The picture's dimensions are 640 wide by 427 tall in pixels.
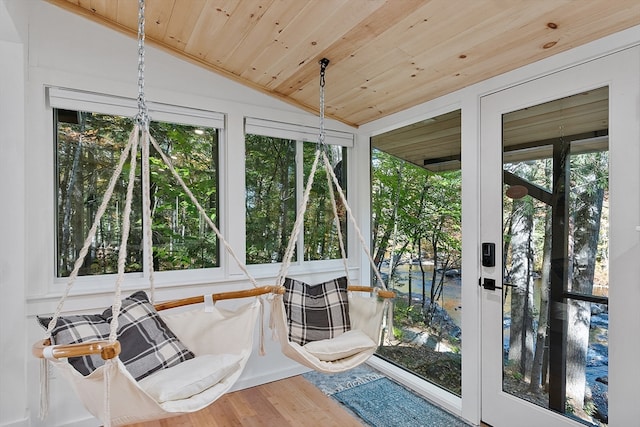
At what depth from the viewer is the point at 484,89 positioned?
223cm

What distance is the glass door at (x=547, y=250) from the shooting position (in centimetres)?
177

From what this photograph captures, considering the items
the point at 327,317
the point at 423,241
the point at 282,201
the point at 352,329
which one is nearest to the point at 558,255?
the point at 423,241

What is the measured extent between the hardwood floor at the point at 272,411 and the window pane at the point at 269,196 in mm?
993

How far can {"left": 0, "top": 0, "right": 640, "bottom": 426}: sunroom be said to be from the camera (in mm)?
1727

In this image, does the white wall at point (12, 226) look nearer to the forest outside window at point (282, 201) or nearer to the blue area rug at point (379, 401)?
the forest outside window at point (282, 201)

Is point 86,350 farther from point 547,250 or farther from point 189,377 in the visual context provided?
point 547,250

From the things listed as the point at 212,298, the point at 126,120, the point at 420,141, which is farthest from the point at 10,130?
the point at 420,141

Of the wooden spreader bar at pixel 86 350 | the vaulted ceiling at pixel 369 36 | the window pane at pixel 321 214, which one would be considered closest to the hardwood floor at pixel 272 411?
the window pane at pixel 321 214

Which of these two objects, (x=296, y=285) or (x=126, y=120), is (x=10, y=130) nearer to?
(x=126, y=120)

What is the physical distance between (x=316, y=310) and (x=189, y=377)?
3.07 ft

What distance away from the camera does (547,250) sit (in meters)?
1.96

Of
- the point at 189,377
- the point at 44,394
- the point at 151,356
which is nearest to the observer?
the point at 44,394

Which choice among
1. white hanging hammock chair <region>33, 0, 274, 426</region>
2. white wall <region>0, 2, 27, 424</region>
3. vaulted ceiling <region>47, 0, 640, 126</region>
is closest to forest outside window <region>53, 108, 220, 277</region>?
white wall <region>0, 2, 27, 424</region>

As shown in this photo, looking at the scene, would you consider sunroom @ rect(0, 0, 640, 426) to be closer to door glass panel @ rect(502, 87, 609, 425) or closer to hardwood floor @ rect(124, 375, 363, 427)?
door glass panel @ rect(502, 87, 609, 425)
